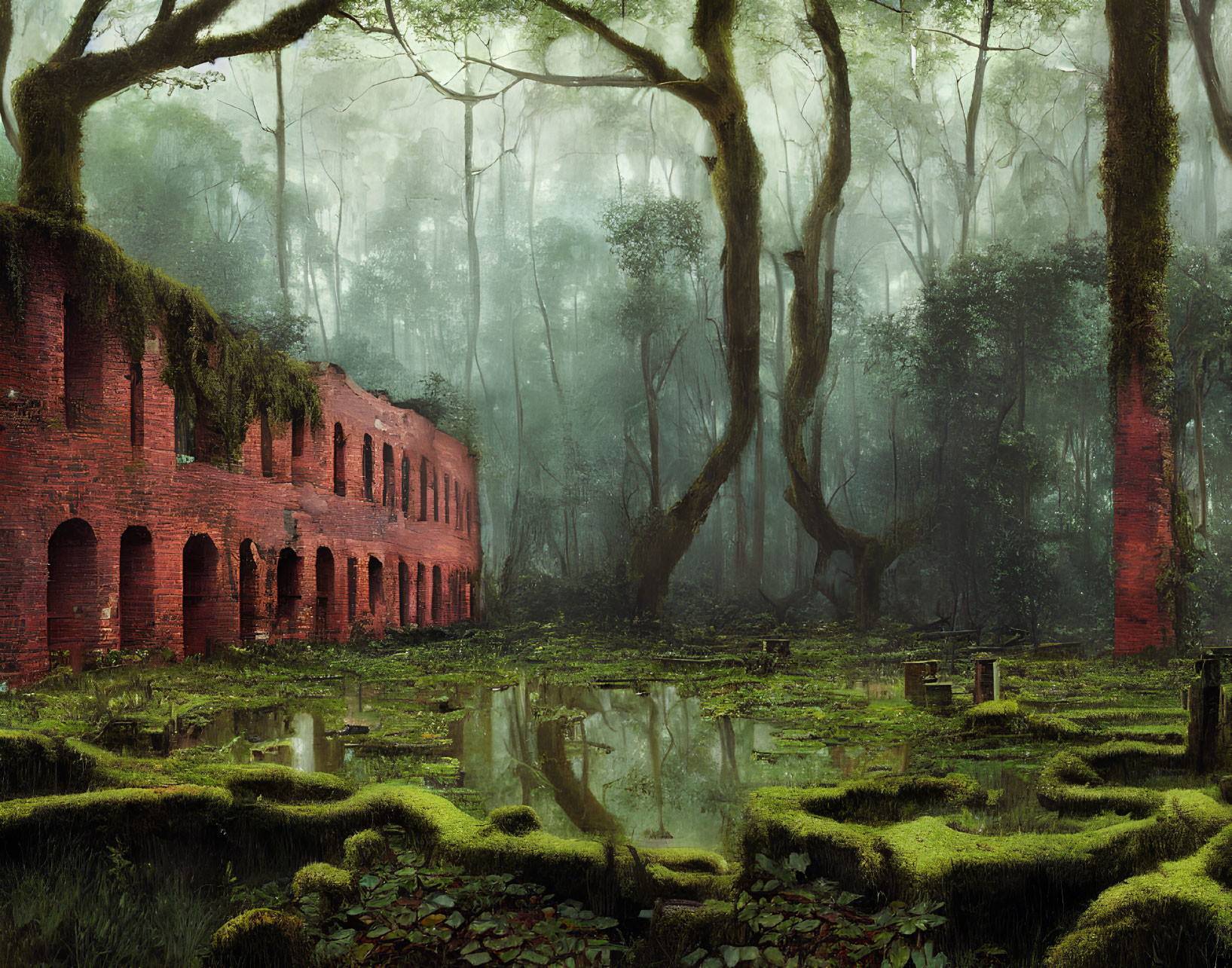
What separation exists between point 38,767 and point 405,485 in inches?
487

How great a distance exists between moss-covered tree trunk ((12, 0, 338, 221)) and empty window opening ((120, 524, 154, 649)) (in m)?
3.70

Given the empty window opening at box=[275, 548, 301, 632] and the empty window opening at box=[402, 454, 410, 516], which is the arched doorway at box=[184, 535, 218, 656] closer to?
the empty window opening at box=[275, 548, 301, 632]

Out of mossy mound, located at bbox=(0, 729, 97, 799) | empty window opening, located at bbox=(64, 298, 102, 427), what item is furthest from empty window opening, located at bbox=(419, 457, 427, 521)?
mossy mound, located at bbox=(0, 729, 97, 799)

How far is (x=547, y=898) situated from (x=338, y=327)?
924 inches

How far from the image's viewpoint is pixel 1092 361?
51.0ft

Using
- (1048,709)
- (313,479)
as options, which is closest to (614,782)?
(1048,709)

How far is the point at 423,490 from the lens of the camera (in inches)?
659

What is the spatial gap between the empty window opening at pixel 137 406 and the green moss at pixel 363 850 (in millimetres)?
8070

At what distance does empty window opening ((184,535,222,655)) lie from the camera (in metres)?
11.1

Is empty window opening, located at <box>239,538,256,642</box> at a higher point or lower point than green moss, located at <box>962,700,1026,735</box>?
higher

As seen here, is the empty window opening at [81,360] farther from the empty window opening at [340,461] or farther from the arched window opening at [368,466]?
the arched window opening at [368,466]

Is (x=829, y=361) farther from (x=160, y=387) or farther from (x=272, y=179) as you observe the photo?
(x=160, y=387)

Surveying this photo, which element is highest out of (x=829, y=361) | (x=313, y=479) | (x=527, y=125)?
(x=527, y=125)

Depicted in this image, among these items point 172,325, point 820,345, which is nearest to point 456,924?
point 172,325
